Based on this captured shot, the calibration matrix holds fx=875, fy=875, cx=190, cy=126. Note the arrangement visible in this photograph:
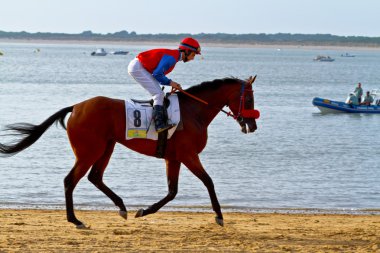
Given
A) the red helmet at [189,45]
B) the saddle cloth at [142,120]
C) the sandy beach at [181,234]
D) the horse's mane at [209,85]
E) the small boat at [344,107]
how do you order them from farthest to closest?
the small boat at [344,107] < the horse's mane at [209,85] < the red helmet at [189,45] < the saddle cloth at [142,120] < the sandy beach at [181,234]

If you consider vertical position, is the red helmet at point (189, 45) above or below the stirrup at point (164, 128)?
above

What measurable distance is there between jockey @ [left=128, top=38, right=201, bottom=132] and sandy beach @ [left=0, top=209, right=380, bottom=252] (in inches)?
59.6

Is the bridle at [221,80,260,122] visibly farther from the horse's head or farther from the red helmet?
the red helmet

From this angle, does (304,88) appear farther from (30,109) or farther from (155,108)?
(155,108)

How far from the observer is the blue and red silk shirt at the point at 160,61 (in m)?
11.7

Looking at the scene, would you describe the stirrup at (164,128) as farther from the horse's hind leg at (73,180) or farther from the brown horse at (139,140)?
→ the horse's hind leg at (73,180)

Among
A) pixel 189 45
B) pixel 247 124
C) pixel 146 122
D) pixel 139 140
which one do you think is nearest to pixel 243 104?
pixel 247 124

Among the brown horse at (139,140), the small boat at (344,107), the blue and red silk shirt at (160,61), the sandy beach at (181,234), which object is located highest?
the blue and red silk shirt at (160,61)

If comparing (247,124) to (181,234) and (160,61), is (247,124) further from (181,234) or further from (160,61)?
(181,234)

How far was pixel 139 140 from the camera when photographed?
38.8ft

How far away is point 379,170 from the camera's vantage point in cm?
2420

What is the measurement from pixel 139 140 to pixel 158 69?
100cm

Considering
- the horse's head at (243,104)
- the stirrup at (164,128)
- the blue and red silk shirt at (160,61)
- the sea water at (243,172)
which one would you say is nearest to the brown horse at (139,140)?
the horse's head at (243,104)

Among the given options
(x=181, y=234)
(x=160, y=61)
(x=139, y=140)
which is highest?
(x=160, y=61)
